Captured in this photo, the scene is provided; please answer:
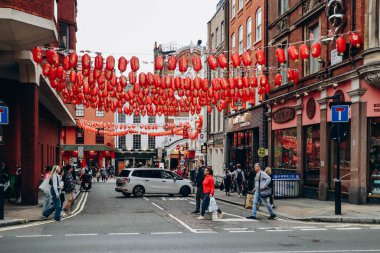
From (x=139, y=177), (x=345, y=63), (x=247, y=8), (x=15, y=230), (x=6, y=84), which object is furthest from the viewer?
(x=247, y=8)

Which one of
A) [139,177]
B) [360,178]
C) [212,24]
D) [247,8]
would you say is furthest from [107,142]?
[360,178]

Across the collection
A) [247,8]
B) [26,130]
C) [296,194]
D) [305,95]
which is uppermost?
[247,8]

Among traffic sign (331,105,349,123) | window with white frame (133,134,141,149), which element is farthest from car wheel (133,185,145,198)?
window with white frame (133,134,141,149)

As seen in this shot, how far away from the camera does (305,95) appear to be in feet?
81.6

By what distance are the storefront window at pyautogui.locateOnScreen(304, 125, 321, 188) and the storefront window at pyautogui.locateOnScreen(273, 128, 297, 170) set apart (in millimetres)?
1423

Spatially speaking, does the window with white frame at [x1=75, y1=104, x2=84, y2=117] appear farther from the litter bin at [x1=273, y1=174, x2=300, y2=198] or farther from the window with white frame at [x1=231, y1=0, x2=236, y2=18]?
the litter bin at [x1=273, y1=174, x2=300, y2=198]

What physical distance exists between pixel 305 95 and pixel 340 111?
8.38 metres

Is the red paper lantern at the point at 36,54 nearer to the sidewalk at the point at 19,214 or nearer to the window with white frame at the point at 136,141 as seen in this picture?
the sidewalk at the point at 19,214

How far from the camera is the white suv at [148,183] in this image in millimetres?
26906

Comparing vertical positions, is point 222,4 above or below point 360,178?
above

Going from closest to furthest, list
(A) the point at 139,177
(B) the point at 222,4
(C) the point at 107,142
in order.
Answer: (A) the point at 139,177, (B) the point at 222,4, (C) the point at 107,142

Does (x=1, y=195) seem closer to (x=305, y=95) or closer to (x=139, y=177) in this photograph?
(x=139, y=177)

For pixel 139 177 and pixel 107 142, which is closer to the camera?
pixel 139 177

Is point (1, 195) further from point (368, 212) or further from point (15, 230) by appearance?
point (368, 212)
